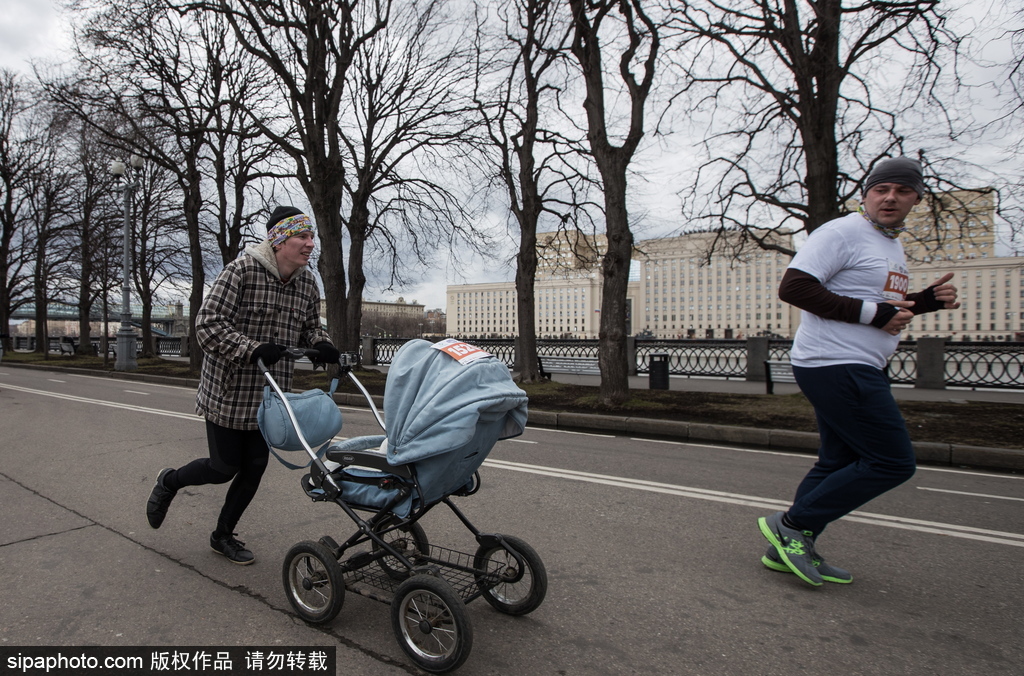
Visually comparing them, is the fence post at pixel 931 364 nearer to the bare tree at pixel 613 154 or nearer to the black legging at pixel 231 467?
the bare tree at pixel 613 154

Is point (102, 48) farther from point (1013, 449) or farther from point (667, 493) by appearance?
point (1013, 449)

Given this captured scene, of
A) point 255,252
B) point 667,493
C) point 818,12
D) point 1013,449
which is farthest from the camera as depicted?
point 818,12

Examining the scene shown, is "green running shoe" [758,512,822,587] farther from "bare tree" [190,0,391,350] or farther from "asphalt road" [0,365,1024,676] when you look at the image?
"bare tree" [190,0,391,350]

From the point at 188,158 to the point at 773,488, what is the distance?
20.8m

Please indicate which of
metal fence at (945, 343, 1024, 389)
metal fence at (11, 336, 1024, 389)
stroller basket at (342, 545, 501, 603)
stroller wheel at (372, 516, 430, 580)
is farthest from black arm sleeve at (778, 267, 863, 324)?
metal fence at (945, 343, 1024, 389)

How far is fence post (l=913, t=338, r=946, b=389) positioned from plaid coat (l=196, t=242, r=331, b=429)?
1669 cm

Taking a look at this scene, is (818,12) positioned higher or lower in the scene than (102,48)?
lower

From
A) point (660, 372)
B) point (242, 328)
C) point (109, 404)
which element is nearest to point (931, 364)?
point (660, 372)

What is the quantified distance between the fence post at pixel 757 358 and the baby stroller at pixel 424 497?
16.9 meters

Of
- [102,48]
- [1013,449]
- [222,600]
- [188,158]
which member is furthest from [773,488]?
[188,158]

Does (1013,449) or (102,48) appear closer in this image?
(1013,449)

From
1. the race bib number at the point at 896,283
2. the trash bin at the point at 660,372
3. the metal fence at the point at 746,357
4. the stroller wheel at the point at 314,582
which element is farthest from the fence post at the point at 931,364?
the stroller wheel at the point at 314,582

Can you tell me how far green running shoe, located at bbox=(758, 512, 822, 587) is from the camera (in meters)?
3.27

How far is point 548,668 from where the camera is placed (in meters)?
2.48
